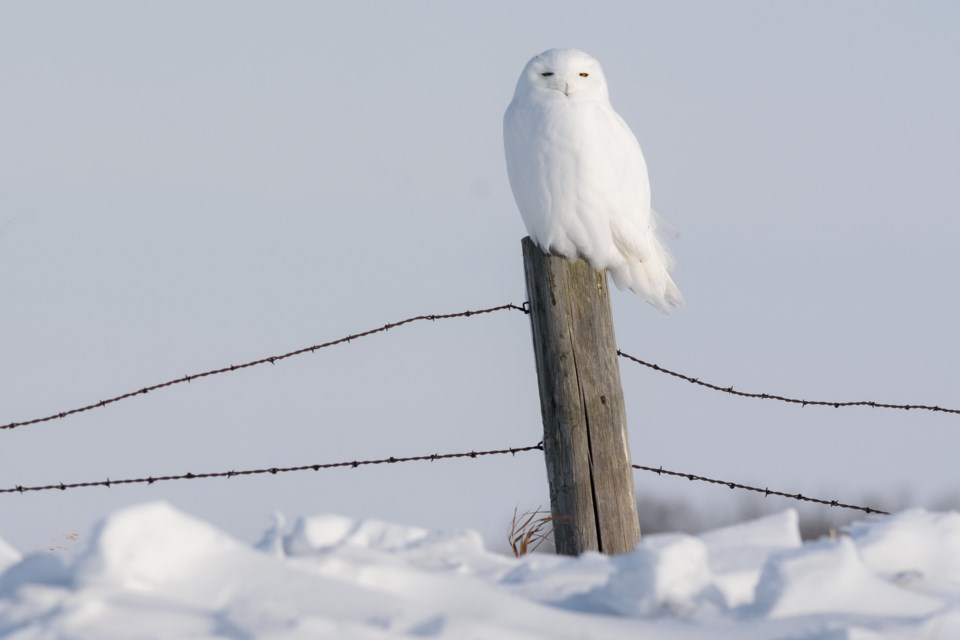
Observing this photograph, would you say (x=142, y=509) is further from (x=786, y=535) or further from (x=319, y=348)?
(x=319, y=348)

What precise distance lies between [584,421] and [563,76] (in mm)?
1752

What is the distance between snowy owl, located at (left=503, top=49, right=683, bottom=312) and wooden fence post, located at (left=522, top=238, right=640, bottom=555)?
448mm

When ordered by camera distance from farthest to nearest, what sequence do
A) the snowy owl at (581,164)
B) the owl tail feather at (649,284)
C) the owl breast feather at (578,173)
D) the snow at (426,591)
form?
the owl tail feather at (649,284) → the snowy owl at (581,164) → the owl breast feather at (578,173) → the snow at (426,591)

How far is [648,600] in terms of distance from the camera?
270 cm

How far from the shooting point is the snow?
2482 mm

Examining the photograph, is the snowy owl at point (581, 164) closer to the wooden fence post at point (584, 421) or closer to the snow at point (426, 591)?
the wooden fence post at point (584, 421)

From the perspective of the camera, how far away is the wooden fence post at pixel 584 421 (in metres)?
4.73

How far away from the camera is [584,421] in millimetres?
4730

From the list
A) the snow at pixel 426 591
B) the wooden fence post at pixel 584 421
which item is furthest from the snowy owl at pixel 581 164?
the snow at pixel 426 591

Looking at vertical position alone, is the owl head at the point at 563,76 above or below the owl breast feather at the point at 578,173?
above

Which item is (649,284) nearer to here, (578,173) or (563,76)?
(578,173)

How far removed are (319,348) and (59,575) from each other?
265 centimetres

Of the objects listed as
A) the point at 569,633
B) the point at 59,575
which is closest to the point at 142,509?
the point at 59,575

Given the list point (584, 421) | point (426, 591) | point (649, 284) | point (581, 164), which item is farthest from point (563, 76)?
point (426, 591)
